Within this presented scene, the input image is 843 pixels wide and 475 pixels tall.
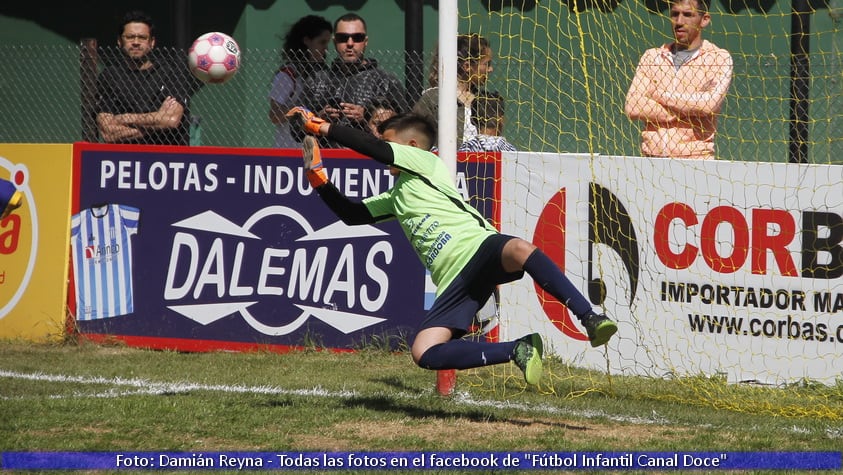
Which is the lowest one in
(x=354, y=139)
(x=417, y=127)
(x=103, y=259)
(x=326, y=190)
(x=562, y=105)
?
(x=103, y=259)

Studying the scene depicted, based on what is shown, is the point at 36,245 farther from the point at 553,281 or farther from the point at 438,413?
the point at 553,281

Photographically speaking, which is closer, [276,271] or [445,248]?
[445,248]

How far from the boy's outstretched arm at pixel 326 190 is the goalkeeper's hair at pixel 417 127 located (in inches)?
20.4

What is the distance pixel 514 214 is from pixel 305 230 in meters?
1.72

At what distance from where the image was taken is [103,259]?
34.9ft

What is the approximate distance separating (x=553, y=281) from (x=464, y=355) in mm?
623

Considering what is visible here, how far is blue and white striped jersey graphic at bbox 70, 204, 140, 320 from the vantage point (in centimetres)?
1057

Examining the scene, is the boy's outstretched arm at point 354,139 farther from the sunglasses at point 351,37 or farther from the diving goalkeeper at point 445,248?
the sunglasses at point 351,37

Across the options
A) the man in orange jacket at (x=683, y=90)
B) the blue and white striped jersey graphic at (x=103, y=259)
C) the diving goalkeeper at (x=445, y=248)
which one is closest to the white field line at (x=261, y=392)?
the diving goalkeeper at (x=445, y=248)

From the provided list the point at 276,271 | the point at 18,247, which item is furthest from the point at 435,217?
the point at 18,247

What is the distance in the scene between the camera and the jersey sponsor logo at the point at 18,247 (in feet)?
35.4

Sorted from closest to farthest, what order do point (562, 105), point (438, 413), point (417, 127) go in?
point (438, 413)
point (417, 127)
point (562, 105)

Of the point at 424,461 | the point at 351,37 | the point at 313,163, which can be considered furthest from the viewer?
the point at 351,37

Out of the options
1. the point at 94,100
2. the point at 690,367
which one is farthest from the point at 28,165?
the point at 690,367
